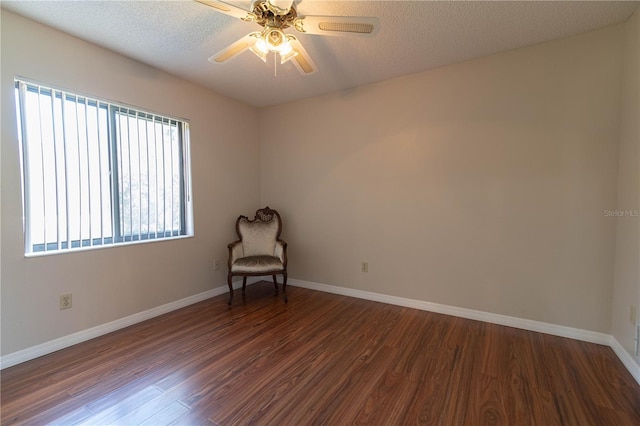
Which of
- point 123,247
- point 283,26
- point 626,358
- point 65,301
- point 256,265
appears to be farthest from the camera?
point 256,265

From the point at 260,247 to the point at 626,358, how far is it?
11.3 ft

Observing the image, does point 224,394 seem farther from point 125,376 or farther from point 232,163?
point 232,163

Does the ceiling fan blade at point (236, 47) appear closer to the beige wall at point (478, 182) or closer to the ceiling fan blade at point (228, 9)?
the ceiling fan blade at point (228, 9)

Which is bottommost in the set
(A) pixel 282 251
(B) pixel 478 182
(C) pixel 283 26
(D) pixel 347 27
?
(A) pixel 282 251

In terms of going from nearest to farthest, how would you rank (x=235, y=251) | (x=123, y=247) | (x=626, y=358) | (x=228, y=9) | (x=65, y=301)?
(x=228, y=9), (x=626, y=358), (x=65, y=301), (x=123, y=247), (x=235, y=251)

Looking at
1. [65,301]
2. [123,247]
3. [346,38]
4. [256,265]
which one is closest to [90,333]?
[65,301]

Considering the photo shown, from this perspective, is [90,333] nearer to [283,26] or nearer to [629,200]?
[283,26]

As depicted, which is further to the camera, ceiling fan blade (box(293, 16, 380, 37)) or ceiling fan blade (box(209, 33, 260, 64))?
ceiling fan blade (box(209, 33, 260, 64))

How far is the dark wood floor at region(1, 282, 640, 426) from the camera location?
1528mm

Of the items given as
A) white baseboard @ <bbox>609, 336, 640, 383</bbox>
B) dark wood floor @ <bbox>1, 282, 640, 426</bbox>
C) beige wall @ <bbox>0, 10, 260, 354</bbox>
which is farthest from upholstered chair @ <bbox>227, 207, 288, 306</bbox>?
white baseboard @ <bbox>609, 336, 640, 383</bbox>

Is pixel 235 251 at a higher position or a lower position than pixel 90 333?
higher

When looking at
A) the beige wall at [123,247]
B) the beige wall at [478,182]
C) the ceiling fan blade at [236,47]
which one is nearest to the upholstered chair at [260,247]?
the beige wall at [123,247]

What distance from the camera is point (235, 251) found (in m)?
3.33

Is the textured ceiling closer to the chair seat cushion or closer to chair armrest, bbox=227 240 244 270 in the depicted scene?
chair armrest, bbox=227 240 244 270
